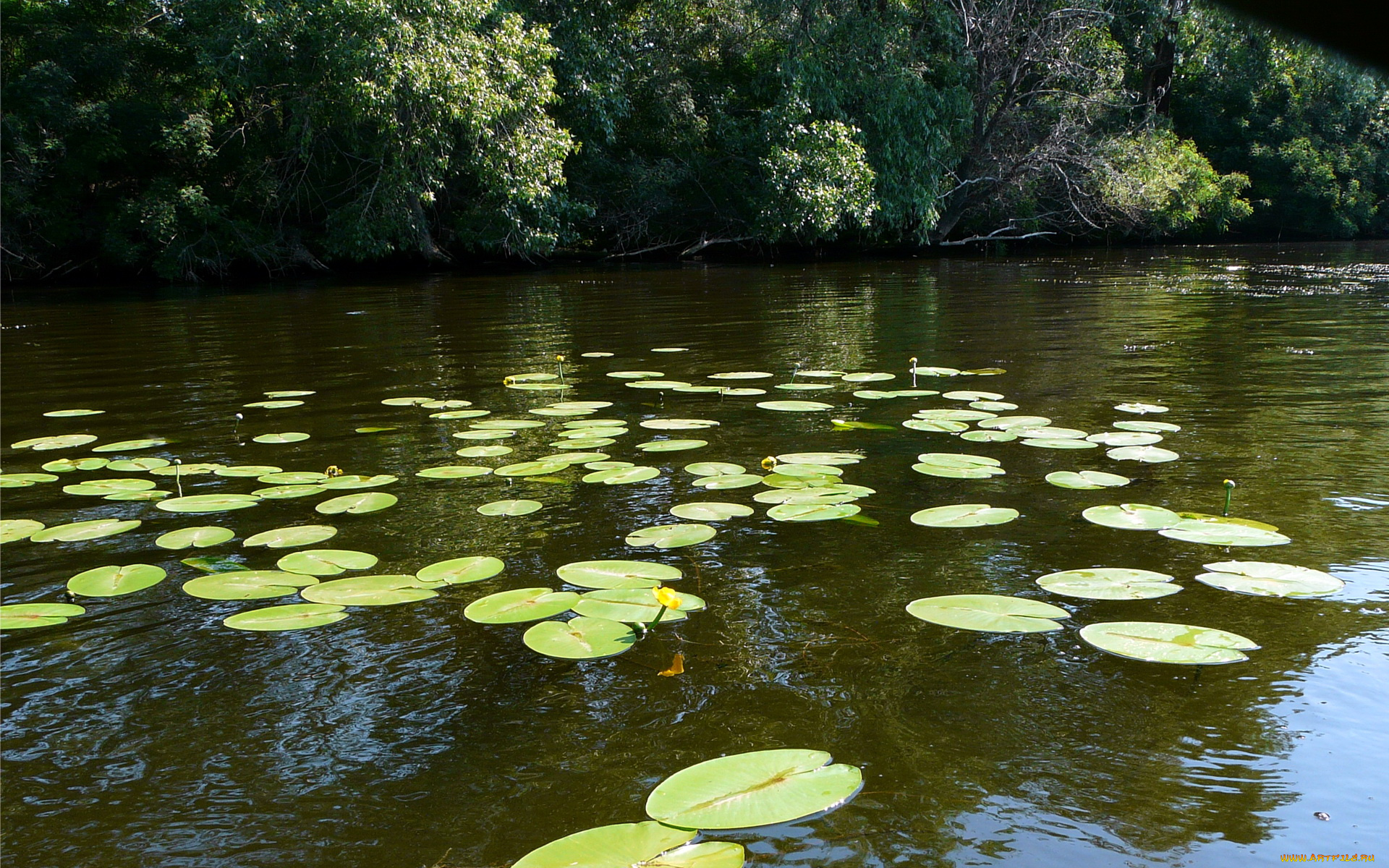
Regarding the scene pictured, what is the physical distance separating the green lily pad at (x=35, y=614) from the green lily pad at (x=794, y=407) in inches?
124

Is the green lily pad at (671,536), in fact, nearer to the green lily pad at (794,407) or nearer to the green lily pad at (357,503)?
the green lily pad at (357,503)

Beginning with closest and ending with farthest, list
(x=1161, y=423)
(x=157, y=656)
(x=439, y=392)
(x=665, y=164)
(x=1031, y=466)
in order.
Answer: (x=157, y=656)
(x=1031, y=466)
(x=1161, y=423)
(x=439, y=392)
(x=665, y=164)

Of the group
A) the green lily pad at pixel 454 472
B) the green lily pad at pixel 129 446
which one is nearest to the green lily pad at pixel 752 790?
the green lily pad at pixel 454 472

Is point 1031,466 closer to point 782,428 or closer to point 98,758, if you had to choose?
point 782,428

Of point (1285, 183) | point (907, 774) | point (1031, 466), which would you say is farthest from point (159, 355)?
point (1285, 183)

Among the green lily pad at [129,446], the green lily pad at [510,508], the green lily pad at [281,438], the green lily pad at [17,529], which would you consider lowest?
the green lily pad at [510,508]

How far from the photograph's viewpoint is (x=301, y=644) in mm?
2375


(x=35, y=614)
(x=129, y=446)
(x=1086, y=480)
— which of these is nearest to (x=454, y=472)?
(x=35, y=614)

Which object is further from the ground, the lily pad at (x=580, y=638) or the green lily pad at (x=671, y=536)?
the green lily pad at (x=671, y=536)

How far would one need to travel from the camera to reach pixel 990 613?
2381 millimetres

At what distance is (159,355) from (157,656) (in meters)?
6.15

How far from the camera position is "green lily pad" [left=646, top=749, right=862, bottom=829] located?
1.58 m

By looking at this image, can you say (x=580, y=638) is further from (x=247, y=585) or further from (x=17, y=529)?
(x=17, y=529)

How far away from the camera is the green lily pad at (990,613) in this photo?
2328 millimetres
